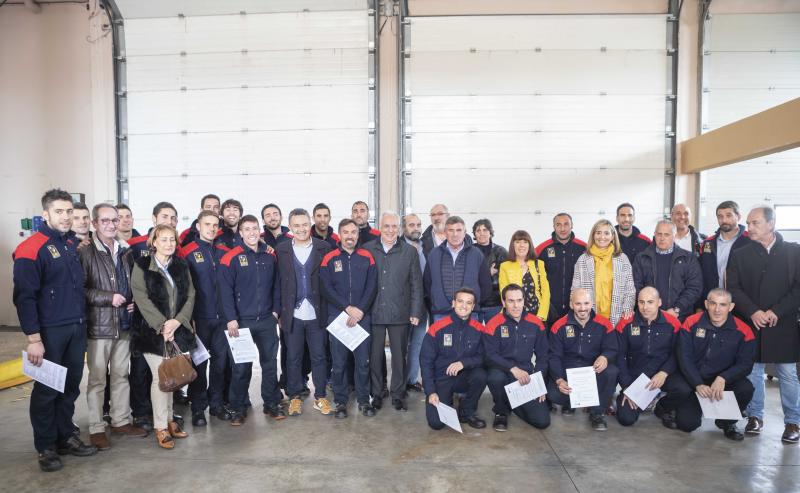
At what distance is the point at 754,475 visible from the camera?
10.6 ft

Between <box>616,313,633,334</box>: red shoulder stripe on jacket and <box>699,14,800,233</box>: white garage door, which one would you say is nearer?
<box>616,313,633,334</box>: red shoulder stripe on jacket

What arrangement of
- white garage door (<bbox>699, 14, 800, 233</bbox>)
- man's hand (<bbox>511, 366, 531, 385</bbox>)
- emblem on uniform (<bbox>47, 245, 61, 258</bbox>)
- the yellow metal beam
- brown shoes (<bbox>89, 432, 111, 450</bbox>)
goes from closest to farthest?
emblem on uniform (<bbox>47, 245, 61, 258</bbox>) → brown shoes (<bbox>89, 432, 111, 450</bbox>) → man's hand (<bbox>511, 366, 531, 385</bbox>) → the yellow metal beam → white garage door (<bbox>699, 14, 800, 233</bbox>)

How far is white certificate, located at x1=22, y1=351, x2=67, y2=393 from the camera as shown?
3145 mm

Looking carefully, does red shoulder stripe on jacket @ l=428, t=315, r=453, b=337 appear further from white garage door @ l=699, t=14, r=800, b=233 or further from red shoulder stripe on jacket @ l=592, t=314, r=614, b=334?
white garage door @ l=699, t=14, r=800, b=233

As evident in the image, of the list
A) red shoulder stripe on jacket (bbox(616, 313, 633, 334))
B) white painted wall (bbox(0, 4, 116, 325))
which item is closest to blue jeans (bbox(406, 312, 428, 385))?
red shoulder stripe on jacket (bbox(616, 313, 633, 334))

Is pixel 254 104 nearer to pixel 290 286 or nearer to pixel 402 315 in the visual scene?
pixel 290 286

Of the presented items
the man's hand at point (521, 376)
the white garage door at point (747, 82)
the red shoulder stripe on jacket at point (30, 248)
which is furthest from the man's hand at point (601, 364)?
the white garage door at point (747, 82)

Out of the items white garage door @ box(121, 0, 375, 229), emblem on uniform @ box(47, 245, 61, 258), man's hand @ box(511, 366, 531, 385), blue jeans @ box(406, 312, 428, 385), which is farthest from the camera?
white garage door @ box(121, 0, 375, 229)

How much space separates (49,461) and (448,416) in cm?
278

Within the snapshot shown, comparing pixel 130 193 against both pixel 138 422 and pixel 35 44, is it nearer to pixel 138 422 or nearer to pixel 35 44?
pixel 35 44

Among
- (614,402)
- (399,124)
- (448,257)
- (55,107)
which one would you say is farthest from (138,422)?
(55,107)

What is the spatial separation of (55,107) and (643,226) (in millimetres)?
9341

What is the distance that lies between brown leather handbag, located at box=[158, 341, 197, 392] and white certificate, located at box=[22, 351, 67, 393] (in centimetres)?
58

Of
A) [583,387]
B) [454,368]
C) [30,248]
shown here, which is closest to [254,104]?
[30,248]
